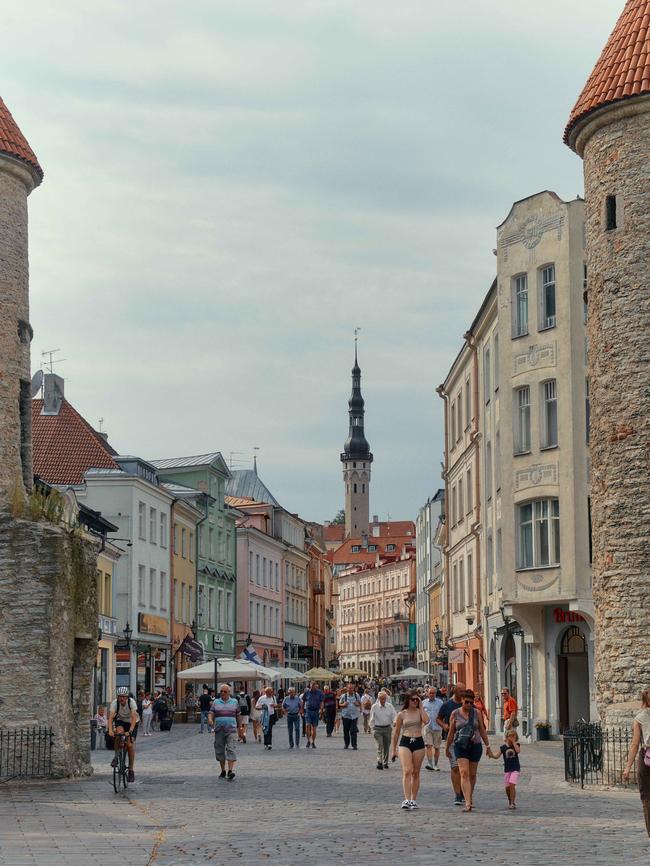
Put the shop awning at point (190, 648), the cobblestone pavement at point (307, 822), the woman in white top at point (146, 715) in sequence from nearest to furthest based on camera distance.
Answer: the cobblestone pavement at point (307, 822) → the woman in white top at point (146, 715) → the shop awning at point (190, 648)

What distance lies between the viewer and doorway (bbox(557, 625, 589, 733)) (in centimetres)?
3906

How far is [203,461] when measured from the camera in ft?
251

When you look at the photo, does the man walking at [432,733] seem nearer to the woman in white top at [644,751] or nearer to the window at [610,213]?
the window at [610,213]

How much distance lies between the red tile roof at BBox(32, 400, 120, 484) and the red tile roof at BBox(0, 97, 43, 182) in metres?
34.4

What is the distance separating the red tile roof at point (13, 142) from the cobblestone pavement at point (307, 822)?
10.8 m

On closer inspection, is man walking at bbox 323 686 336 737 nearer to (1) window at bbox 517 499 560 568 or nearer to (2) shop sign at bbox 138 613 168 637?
(1) window at bbox 517 499 560 568

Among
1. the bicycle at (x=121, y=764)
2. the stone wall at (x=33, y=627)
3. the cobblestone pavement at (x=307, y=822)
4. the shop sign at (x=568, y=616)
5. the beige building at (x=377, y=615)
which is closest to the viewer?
the cobblestone pavement at (x=307, y=822)

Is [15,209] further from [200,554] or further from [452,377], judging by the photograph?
[200,554]

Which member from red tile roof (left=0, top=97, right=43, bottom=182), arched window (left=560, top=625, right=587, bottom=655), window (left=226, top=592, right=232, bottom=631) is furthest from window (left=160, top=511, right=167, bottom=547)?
red tile roof (left=0, top=97, right=43, bottom=182)

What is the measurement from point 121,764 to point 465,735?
608 centimetres

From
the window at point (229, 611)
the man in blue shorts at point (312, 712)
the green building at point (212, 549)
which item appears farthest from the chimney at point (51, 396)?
the man in blue shorts at point (312, 712)

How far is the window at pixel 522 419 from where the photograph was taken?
39.3 m

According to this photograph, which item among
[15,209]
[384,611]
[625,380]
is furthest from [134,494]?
[384,611]

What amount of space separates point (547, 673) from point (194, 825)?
2385 centimetres
